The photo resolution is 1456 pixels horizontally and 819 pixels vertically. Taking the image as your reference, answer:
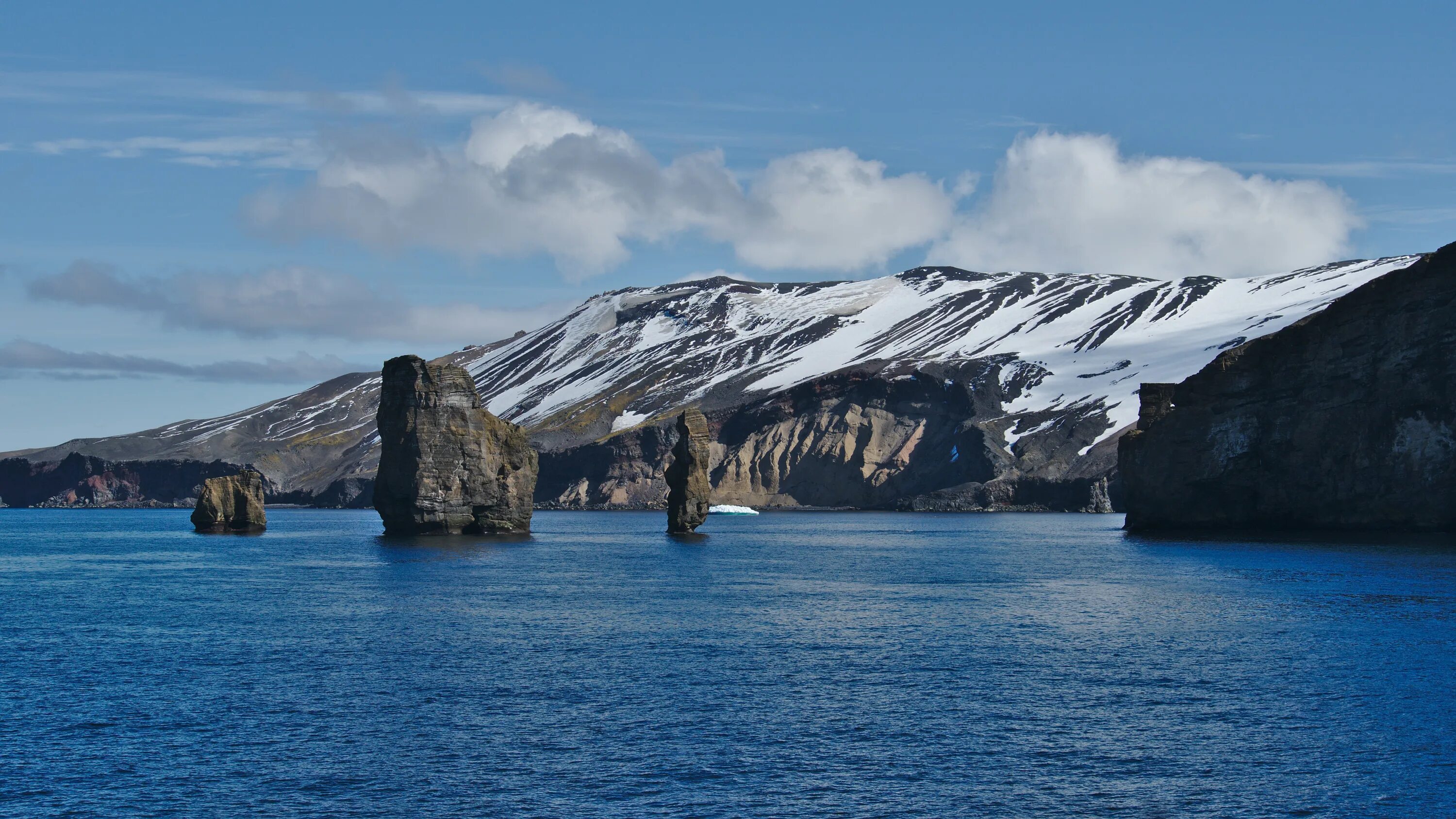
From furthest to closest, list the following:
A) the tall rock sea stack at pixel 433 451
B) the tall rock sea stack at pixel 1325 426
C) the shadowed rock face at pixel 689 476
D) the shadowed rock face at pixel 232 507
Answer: the shadowed rock face at pixel 232 507 < the shadowed rock face at pixel 689 476 < the tall rock sea stack at pixel 433 451 < the tall rock sea stack at pixel 1325 426

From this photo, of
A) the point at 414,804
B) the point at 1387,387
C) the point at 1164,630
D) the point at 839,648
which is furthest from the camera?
the point at 1387,387

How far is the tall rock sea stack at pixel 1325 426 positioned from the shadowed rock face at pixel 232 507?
3205 inches

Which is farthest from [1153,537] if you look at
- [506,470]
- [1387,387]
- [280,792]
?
[280,792]

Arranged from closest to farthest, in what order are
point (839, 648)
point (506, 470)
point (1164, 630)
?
point (839, 648) → point (1164, 630) → point (506, 470)

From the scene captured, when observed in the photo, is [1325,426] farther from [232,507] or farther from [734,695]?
[232,507]

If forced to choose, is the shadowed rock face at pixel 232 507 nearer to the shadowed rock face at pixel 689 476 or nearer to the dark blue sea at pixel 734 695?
the shadowed rock face at pixel 689 476

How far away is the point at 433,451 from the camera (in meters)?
91.8

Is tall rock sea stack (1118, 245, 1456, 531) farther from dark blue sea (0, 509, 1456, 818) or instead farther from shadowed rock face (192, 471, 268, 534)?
shadowed rock face (192, 471, 268, 534)

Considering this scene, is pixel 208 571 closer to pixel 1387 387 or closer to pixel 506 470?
pixel 506 470

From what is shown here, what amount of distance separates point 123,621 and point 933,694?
30.3 metres

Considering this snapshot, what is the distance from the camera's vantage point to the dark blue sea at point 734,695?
23.1 metres

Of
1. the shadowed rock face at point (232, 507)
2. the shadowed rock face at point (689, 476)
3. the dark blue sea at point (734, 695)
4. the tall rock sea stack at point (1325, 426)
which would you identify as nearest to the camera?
the dark blue sea at point (734, 695)

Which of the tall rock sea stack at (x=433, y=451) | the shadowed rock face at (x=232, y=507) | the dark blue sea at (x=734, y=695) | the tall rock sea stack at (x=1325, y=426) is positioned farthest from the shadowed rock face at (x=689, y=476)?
the shadowed rock face at (x=232, y=507)

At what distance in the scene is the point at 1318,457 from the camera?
92812mm
